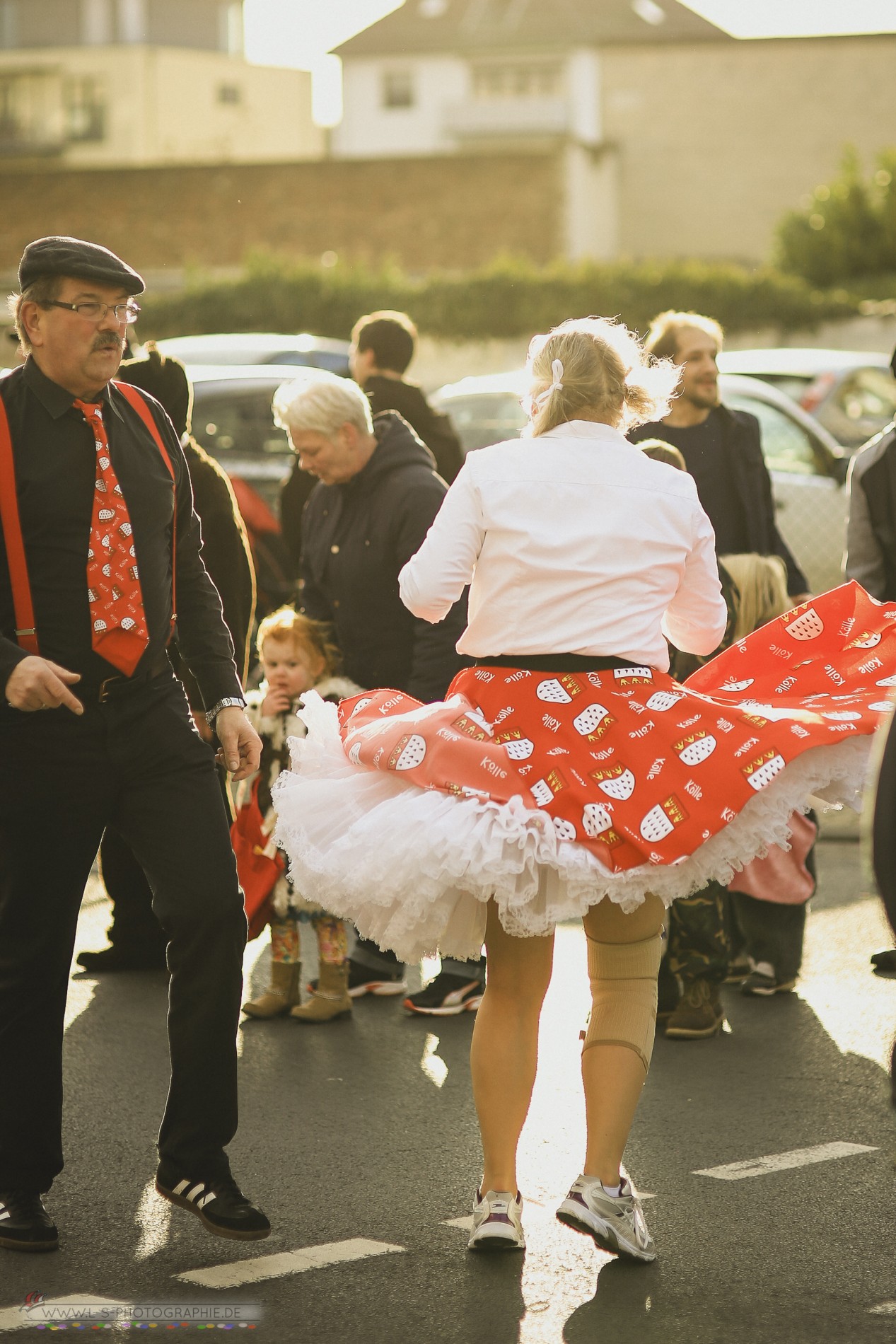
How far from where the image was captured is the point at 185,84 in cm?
6219

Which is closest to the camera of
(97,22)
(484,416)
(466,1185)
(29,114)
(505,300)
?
(466,1185)

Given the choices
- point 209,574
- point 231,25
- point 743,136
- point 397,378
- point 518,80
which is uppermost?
point 231,25

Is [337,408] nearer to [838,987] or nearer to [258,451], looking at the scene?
[838,987]

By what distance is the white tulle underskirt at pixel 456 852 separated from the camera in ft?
12.3

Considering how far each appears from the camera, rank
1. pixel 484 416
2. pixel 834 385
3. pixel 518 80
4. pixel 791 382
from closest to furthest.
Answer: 1. pixel 484 416
2. pixel 834 385
3. pixel 791 382
4. pixel 518 80

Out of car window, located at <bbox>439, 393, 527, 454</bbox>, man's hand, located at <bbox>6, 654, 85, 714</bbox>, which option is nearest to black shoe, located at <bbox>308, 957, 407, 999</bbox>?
man's hand, located at <bbox>6, 654, 85, 714</bbox>

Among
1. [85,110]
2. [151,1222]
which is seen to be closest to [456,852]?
[151,1222]

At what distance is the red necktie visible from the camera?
4.08 metres

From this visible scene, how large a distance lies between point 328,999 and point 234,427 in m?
6.91

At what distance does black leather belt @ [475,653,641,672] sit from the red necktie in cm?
86

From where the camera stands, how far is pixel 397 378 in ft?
26.3

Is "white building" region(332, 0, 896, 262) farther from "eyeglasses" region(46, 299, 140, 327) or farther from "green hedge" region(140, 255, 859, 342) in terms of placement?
"eyeglasses" region(46, 299, 140, 327)

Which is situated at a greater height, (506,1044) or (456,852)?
(456,852)

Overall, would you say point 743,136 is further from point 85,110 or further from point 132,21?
point 132,21
